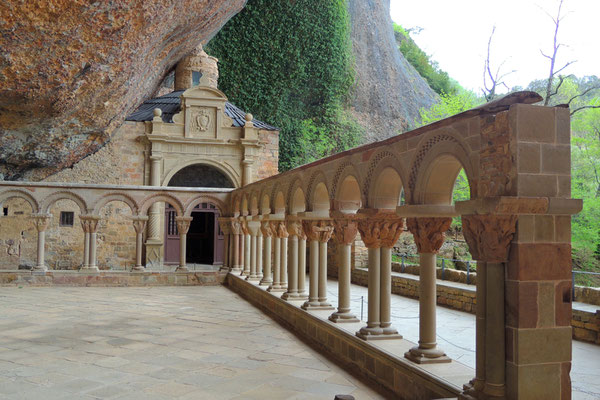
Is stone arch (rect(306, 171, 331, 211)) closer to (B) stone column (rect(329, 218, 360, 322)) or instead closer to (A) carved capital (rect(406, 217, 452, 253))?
(B) stone column (rect(329, 218, 360, 322))

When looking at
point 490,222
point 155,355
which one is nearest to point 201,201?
point 155,355

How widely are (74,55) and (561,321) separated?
852cm

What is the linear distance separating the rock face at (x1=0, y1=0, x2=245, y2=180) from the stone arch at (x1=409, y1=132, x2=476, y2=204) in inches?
239

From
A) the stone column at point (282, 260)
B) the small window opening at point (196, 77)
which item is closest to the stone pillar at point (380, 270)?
the stone column at point (282, 260)

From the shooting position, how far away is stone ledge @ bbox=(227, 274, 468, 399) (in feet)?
12.8

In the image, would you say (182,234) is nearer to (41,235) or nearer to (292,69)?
(41,235)

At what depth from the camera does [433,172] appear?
4316 mm

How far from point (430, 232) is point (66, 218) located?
1349 centimetres

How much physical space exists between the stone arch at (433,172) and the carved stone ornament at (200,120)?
40.0 feet

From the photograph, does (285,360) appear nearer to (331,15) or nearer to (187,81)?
(187,81)

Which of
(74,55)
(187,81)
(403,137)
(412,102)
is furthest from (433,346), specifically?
(412,102)

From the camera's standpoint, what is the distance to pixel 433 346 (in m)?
4.34

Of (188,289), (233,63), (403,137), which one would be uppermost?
(233,63)

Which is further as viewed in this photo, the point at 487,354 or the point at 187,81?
the point at 187,81
